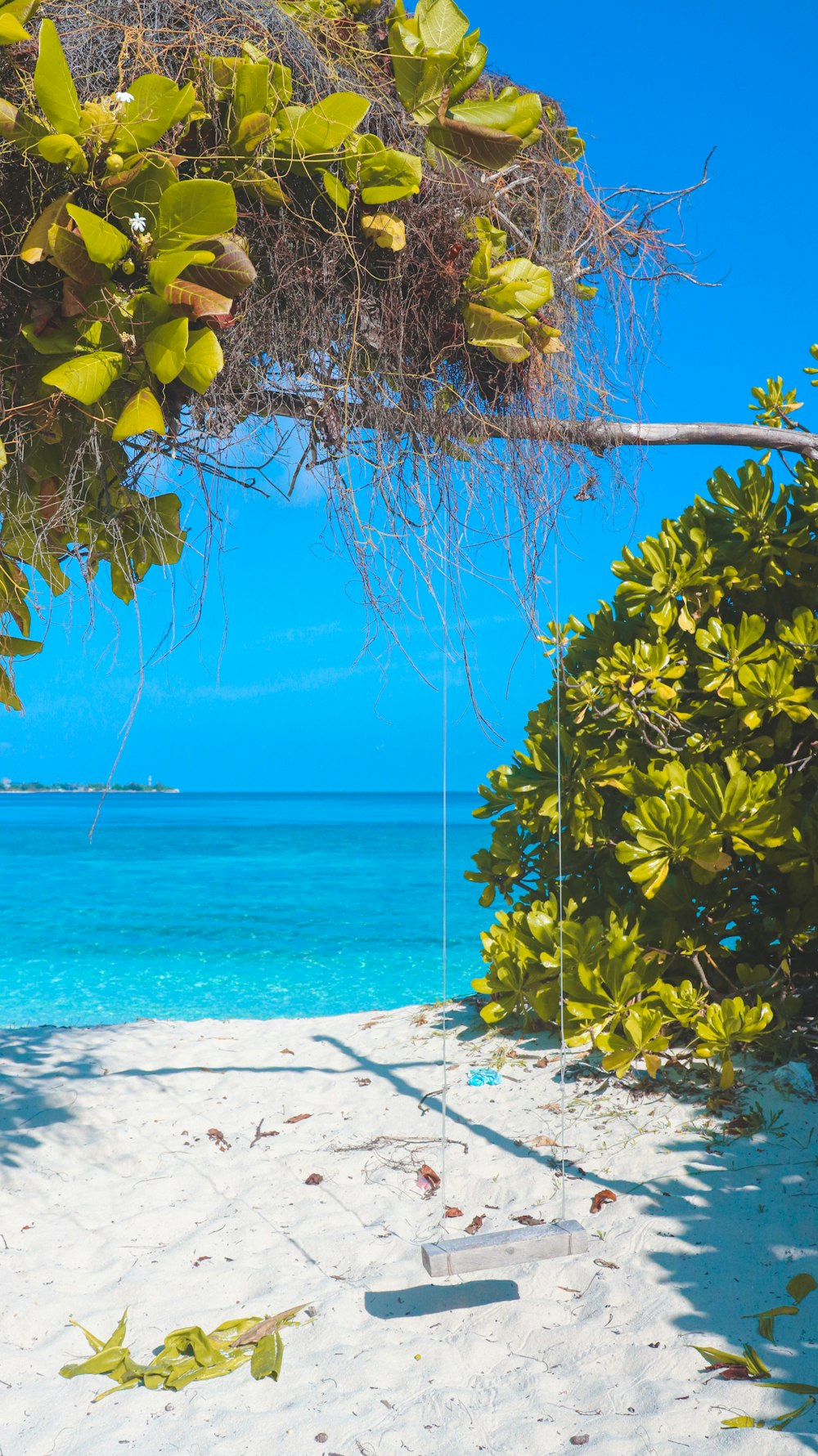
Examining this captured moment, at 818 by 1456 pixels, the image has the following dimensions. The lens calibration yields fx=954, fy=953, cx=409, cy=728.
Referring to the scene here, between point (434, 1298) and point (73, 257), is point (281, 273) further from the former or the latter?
point (434, 1298)

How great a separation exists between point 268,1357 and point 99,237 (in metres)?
2.15

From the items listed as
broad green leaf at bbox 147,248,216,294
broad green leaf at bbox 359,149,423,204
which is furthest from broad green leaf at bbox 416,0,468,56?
Result: broad green leaf at bbox 147,248,216,294

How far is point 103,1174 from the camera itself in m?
3.09

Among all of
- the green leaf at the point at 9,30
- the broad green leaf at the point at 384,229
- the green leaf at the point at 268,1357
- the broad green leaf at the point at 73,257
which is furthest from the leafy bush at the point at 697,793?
the green leaf at the point at 9,30

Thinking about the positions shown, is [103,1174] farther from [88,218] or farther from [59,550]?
[88,218]

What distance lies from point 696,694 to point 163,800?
63.8 metres

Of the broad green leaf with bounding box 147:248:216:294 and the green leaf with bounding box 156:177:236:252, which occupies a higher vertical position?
the green leaf with bounding box 156:177:236:252

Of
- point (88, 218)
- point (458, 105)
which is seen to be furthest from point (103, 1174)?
point (458, 105)

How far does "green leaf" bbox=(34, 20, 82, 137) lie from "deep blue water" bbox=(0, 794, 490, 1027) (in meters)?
4.72

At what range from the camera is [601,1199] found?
2.61 meters

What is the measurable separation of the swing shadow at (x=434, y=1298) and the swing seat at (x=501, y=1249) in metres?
0.51

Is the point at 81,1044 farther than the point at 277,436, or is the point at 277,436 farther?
the point at 81,1044

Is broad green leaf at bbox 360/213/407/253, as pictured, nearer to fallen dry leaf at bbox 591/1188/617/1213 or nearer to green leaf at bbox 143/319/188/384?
green leaf at bbox 143/319/188/384

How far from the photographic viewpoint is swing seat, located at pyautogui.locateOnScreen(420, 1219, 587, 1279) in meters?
1.77
